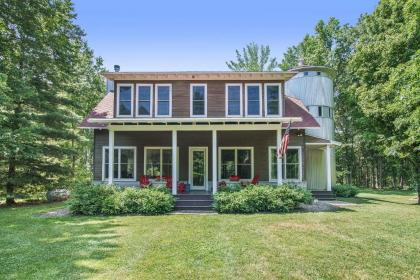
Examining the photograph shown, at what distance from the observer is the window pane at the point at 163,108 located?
15344 mm

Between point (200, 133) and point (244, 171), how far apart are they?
285 cm

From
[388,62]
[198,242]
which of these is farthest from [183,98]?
[388,62]

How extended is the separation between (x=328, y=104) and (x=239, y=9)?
395 inches

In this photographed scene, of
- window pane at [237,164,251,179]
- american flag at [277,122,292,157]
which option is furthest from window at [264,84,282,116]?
american flag at [277,122,292,157]

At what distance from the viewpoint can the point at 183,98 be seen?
15.4 metres

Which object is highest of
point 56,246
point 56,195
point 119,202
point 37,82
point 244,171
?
point 37,82

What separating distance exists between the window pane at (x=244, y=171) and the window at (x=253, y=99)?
2601 millimetres

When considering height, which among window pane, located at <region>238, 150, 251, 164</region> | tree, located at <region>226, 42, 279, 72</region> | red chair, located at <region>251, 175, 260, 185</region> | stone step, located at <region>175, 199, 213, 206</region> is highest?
tree, located at <region>226, 42, 279, 72</region>

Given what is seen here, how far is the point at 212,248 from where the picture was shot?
6.91 meters

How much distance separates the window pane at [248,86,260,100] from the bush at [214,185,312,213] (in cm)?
482

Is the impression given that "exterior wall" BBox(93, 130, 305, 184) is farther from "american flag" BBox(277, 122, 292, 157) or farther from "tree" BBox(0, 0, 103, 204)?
"american flag" BBox(277, 122, 292, 157)

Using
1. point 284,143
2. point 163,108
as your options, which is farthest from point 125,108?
point 284,143

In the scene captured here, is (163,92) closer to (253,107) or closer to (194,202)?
(253,107)

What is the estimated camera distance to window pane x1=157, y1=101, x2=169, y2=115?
15.3 metres
